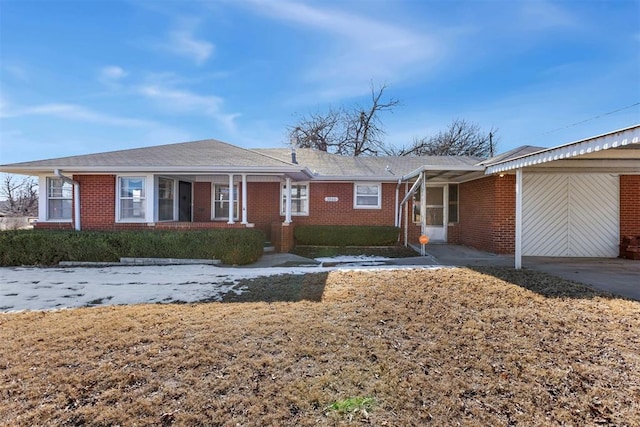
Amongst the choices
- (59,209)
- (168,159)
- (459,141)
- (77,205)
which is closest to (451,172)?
(168,159)

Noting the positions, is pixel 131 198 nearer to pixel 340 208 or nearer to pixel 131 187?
pixel 131 187

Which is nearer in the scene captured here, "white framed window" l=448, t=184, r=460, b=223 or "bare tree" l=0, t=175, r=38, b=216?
"white framed window" l=448, t=184, r=460, b=223

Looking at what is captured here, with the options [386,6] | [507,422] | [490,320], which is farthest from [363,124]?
[507,422]

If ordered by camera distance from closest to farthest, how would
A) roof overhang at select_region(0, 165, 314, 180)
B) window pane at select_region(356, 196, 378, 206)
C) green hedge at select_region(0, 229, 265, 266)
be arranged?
green hedge at select_region(0, 229, 265, 266)
roof overhang at select_region(0, 165, 314, 180)
window pane at select_region(356, 196, 378, 206)

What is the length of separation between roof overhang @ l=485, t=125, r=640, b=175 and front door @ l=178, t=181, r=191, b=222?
10.6 metres

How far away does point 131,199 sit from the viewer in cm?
1094

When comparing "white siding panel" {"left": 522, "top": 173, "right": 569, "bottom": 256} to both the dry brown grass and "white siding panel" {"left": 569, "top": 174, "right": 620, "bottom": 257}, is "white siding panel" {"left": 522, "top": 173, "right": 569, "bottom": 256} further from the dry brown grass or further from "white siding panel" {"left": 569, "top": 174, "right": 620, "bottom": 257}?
the dry brown grass

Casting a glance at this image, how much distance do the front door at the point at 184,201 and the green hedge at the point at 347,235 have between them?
176 inches

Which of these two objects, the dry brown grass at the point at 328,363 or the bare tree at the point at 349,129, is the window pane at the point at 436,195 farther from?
the bare tree at the point at 349,129

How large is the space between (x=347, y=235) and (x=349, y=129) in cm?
2085

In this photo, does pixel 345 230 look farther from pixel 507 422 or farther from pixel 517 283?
pixel 507 422

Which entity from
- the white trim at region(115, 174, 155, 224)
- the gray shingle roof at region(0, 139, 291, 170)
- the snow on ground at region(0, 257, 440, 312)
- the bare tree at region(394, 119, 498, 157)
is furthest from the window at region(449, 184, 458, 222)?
the bare tree at region(394, 119, 498, 157)

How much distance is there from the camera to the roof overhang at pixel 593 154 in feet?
16.0

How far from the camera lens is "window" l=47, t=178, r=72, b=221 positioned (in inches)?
450
